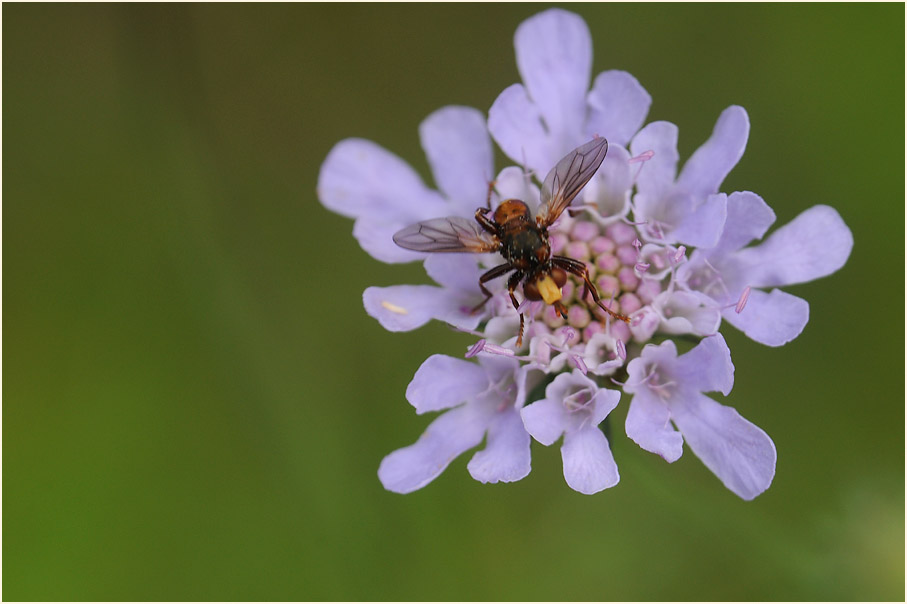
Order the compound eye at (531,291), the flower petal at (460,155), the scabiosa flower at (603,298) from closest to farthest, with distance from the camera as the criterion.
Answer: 1. the scabiosa flower at (603,298)
2. the compound eye at (531,291)
3. the flower petal at (460,155)

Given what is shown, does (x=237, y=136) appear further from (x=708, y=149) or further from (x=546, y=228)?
(x=708, y=149)

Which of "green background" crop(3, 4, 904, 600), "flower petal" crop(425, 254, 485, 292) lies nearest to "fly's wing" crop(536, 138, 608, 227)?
"flower petal" crop(425, 254, 485, 292)

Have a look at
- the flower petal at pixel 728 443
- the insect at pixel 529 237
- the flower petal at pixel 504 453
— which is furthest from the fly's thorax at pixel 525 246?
the flower petal at pixel 728 443

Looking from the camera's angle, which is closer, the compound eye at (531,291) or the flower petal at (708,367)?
the flower petal at (708,367)

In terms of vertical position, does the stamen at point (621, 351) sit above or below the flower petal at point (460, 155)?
below

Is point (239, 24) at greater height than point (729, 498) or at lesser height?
greater

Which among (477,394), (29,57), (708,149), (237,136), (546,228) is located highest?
(29,57)

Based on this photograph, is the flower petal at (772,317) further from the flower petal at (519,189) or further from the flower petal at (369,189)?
the flower petal at (369,189)

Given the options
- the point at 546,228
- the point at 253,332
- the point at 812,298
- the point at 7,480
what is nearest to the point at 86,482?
the point at 7,480
